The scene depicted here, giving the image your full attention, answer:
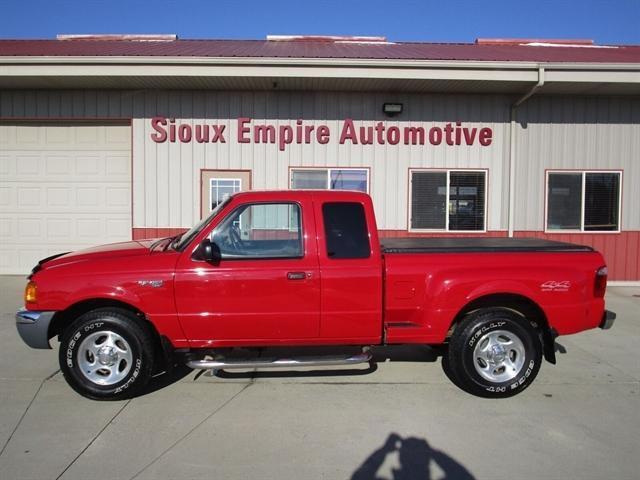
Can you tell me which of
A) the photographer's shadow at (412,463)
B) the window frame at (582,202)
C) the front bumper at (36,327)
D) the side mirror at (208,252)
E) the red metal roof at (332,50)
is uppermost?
the red metal roof at (332,50)

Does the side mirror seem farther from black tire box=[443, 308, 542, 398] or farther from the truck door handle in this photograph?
black tire box=[443, 308, 542, 398]

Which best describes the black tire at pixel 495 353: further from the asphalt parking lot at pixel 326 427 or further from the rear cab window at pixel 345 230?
the rear cab window at pixel 345 230

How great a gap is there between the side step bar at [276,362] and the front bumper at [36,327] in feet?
4.12

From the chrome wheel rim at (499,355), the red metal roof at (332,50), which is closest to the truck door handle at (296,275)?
the chrome wheel rim at (499,355)

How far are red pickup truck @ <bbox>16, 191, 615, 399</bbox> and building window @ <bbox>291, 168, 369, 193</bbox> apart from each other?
5.95 meters

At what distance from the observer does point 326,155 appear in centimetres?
1072

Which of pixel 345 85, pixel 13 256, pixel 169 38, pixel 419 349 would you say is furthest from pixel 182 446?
pixel 169 38

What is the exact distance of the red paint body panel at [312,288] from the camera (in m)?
4.47

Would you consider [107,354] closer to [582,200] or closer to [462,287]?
[462,287]

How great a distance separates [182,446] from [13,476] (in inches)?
41.5

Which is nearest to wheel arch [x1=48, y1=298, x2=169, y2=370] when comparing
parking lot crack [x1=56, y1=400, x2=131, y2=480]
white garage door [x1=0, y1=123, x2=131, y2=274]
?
parking lot crack [x1=56, y1=400, x2=131, y2=480]

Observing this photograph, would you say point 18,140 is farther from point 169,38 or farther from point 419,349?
point 419,349

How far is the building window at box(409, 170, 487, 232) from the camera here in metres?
10.8

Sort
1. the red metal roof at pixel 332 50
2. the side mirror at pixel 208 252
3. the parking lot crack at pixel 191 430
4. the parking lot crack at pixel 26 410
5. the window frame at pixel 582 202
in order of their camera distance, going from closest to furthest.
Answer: the parking lot crack at pixel 191 430, the parking lot crack at pixel 26 410, the side mirror at pixel 208 252, the red metal roof at pixel 332 50, the window frame at pixel 582 202
